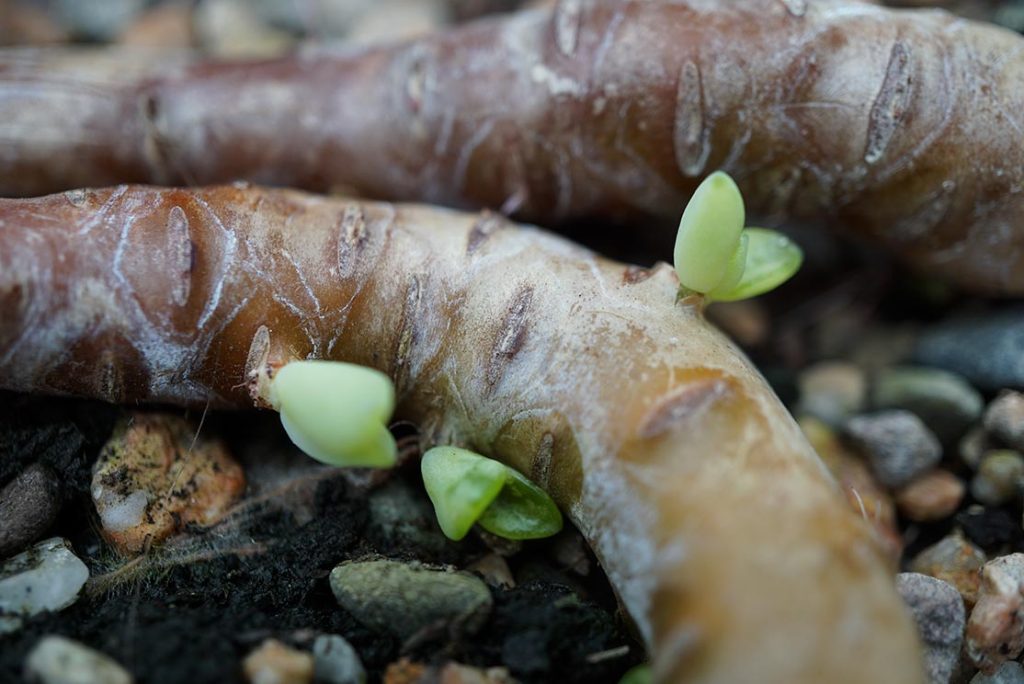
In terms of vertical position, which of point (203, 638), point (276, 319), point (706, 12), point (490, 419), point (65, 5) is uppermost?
point (706, 12)

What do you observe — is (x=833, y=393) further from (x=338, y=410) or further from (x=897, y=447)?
(x=338, y=410)

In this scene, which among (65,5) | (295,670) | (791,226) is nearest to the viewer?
(295,670)

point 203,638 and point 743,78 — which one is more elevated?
point 743,78

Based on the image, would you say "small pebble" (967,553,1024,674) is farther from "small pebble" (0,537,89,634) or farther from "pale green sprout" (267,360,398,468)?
"small pebble" (0,537,89,634)

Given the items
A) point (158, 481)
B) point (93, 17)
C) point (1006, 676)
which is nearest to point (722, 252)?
point (1006, 676)

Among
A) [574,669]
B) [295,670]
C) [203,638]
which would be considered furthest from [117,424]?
[574,669]

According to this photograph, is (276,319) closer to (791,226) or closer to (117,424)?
(117,424)
